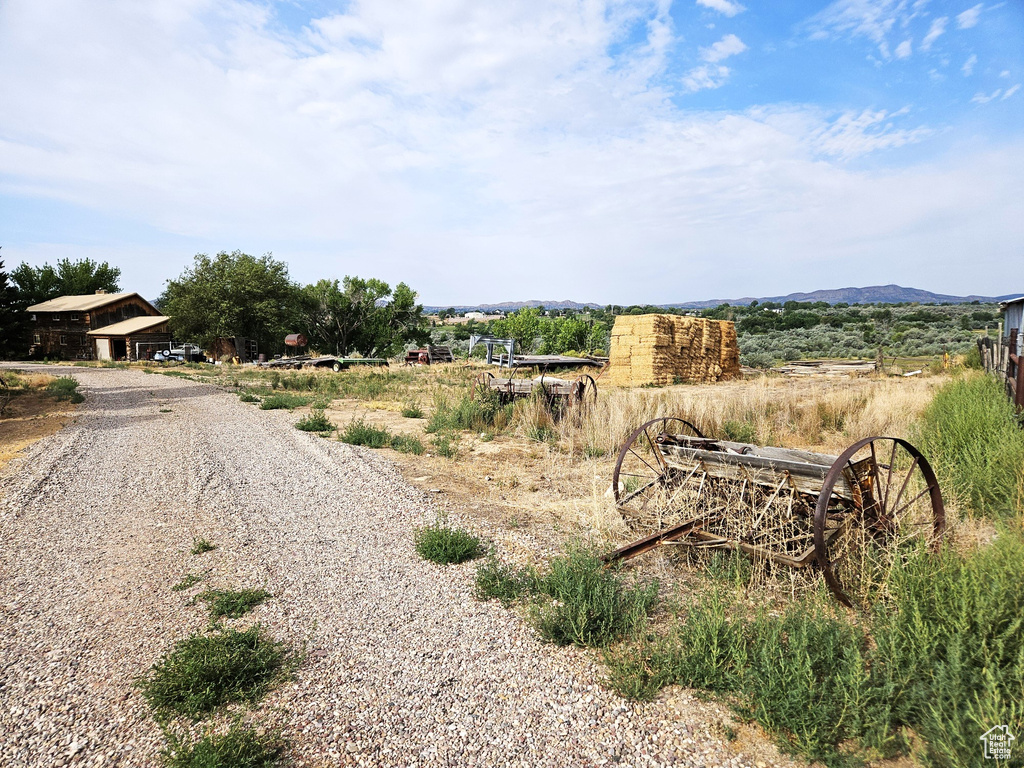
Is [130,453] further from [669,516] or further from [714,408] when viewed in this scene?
[714,408]

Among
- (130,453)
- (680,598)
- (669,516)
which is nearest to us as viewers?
(680,598)

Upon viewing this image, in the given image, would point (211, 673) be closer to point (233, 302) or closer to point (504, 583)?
point (504, 583)

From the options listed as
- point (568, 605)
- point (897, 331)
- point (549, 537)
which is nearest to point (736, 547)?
point (568, 605)

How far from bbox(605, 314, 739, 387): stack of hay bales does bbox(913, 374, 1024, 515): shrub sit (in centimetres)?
1097

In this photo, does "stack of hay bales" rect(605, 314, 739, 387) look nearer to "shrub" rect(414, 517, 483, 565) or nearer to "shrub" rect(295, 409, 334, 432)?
"shrub" rect(295, 409, 334, 432)

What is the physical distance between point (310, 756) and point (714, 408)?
30.5 ft

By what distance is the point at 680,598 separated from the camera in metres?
4.01

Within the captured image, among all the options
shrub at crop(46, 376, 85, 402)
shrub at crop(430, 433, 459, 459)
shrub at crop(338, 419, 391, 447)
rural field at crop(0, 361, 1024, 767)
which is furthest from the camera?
shrub at crop(46, 376, 85, 402)

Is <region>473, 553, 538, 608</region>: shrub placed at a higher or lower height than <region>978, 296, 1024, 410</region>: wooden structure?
lower

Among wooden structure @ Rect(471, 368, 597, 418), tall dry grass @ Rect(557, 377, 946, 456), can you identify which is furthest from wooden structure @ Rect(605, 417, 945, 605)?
wooden structure @ Rect(471, 368, 597, 418)

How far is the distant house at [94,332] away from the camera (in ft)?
127

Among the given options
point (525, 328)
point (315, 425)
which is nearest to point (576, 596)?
point (315, 425)

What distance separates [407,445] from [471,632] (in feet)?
20.1

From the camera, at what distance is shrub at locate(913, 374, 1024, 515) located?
5.42 meters
